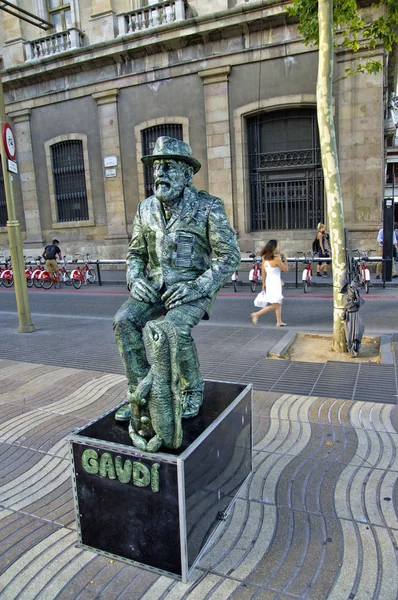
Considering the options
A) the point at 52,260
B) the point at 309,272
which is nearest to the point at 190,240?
the point at 309,272

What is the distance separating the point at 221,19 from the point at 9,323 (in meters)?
12.3

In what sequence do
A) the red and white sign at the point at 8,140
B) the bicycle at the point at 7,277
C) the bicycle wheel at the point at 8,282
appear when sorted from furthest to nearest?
the bicycle wheel at the point at 8,282, the bicycle at the point at 7,277, the red and white sign at the point at 8,140

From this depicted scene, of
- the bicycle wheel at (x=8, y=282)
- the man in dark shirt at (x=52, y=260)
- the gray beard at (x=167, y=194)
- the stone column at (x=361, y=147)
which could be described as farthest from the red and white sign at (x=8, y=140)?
the stone column at (x=361, y=147)

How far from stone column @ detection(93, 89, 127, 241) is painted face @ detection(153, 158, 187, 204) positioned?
15533mm

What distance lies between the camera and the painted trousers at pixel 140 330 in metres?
3.04

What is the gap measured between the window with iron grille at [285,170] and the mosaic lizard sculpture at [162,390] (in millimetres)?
14530

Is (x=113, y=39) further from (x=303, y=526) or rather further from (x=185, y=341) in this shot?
(x=303, y=526)

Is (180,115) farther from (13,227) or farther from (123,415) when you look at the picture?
(123,415)

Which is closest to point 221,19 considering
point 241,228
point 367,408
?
point 241,228

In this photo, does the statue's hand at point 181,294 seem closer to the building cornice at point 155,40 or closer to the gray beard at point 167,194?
the gray beard at point 167,194

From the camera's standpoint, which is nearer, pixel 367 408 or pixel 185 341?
pixel 185 341

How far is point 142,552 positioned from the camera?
2.57 m

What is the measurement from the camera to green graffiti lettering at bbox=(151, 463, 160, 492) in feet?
8.04

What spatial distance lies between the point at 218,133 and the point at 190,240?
14.3 metres
